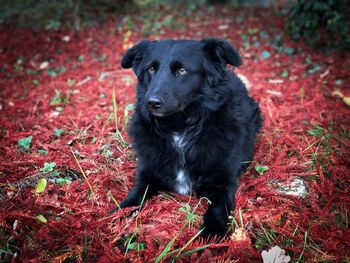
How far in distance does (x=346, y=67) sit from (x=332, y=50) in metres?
0.72

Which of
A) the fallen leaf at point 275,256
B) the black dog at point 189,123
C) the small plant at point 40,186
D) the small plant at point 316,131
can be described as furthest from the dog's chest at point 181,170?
the small plant at point 316,131

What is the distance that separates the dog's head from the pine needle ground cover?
31.4 inches

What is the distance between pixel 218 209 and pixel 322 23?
502 centimetres

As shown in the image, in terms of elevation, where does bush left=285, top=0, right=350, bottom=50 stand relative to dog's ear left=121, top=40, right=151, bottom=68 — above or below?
below

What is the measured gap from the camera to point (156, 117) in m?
3.00

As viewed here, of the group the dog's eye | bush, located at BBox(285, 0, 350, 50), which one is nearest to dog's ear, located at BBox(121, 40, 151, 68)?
the dog's eye

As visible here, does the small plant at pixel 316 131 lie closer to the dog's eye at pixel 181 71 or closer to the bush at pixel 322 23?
the dog's eye at pixel 181 71

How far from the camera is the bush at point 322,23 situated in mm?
6059

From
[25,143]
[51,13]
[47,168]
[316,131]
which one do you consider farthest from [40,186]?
[51,13]

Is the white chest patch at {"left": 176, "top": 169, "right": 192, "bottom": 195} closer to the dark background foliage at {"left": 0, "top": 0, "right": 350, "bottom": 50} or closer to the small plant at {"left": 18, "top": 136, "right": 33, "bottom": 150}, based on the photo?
the small plant at {"left": 18, "top": 136, "right": 33, "bottom": 150}

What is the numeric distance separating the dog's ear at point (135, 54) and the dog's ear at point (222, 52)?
0.55m

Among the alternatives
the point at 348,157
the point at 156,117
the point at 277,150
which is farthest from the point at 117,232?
the point at 348,157

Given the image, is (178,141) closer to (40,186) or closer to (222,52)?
(222,52)

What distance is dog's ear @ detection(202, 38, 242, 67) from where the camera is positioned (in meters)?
2.89
